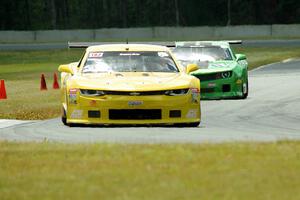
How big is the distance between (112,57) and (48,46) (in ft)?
166

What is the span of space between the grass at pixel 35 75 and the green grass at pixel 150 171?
8623 mm

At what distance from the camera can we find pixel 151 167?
28.7ft

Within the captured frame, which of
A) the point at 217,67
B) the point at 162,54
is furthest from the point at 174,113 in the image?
the point at 217,67

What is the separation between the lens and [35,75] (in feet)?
125

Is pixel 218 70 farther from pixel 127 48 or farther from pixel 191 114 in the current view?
pixel 191 114

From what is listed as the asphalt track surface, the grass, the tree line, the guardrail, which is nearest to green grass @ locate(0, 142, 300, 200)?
the asphalt track surface

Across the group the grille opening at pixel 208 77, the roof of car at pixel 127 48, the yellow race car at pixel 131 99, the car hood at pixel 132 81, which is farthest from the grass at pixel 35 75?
the yellow race car at pixel 131 99

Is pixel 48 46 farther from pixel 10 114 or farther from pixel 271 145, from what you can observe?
pixel 271 145

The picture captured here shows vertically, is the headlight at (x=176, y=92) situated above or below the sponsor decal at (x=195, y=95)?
above

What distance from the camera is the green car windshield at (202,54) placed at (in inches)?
899

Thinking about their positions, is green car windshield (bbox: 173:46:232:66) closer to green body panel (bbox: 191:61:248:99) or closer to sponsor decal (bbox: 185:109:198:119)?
green body panel (bbox: 191:61:248:99)

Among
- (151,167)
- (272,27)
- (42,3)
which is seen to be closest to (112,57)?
(151,167)

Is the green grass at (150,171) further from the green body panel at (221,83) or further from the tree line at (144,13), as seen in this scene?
the tree line at (144,13)

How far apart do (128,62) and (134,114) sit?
1857mm
